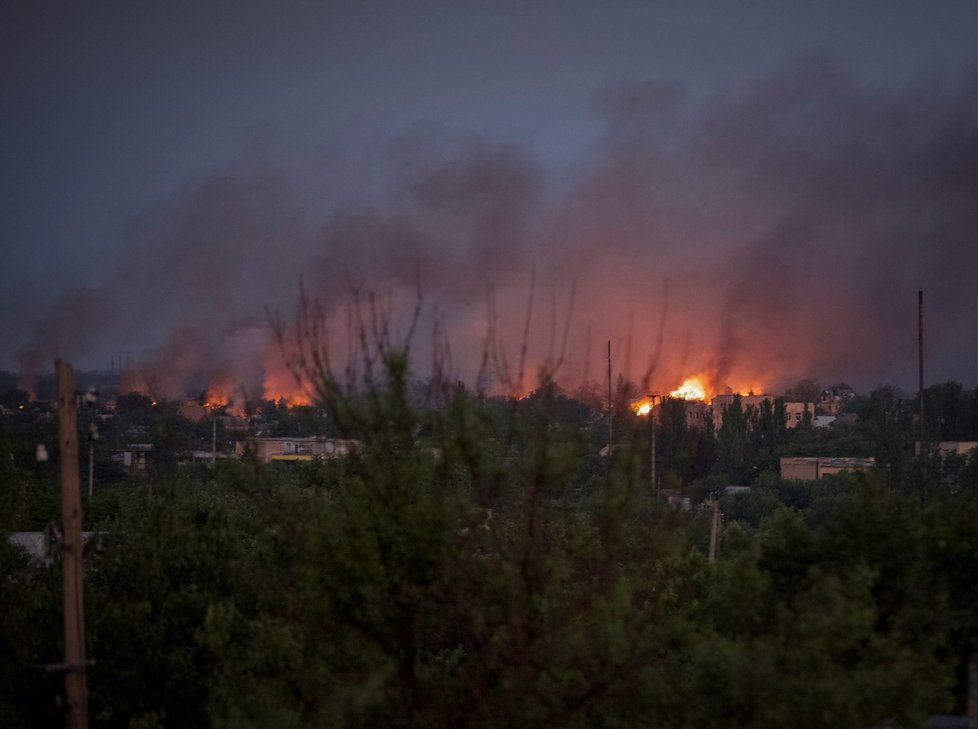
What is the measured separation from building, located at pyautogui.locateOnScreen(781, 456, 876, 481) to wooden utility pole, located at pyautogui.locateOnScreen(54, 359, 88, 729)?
150 feet

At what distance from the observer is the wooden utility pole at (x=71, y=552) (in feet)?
31.9

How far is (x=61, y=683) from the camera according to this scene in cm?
1173

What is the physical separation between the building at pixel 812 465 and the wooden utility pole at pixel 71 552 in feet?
150

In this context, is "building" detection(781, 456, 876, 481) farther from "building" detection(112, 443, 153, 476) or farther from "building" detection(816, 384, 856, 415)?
"building" detection(816, 384, 856, 415)

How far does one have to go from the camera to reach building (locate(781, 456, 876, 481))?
51.7 m

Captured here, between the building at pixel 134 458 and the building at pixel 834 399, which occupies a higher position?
the building at pixel 834 399

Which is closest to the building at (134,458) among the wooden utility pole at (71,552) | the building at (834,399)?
the wooden utility pole at (71,552)

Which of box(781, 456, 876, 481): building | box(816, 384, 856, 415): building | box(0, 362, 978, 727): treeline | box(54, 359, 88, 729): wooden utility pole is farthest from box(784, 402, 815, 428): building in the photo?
box(54, 359, 88, 729): wooden utility pole

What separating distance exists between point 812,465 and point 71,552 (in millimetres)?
48269

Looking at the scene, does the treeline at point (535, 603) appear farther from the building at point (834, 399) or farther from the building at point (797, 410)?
the building at point (834, 399)

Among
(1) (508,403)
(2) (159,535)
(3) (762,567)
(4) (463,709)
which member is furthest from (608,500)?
(2) (159,535)

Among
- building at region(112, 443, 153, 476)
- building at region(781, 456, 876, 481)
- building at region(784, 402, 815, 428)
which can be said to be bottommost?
building at region(781, 456, 876, 481)

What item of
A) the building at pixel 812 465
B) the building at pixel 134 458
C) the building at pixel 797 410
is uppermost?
the building at pixel 797 410

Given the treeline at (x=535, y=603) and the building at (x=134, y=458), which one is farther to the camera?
the building at (x=134, y=458)
